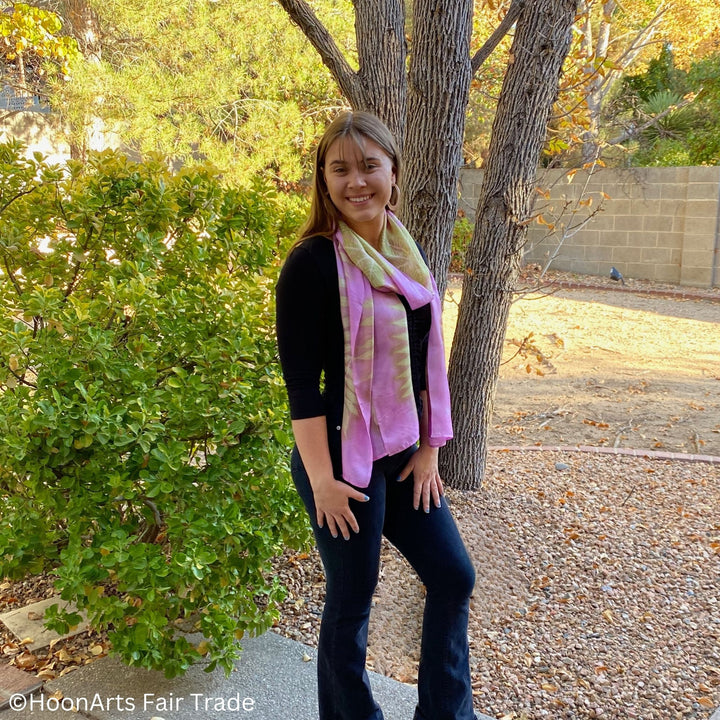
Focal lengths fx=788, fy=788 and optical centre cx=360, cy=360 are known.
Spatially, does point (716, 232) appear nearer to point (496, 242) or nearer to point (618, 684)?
point (496, 242)

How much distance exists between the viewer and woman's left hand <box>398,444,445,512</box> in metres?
2.07

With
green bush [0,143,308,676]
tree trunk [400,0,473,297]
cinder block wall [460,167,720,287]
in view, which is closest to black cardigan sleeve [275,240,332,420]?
green bush [0,143,308,676]

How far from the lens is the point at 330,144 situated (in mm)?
1969

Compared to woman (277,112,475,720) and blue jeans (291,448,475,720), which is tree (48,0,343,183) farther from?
blue jeans (291,448,475,720)

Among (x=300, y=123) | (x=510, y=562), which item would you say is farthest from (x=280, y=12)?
(x=510, y=562)

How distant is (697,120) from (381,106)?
13380mm

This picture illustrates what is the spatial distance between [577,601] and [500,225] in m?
→ 1.82

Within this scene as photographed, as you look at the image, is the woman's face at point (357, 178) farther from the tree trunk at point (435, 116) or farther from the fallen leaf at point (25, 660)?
the fallen leaf at point (25, 660)

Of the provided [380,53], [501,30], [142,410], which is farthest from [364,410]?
[501,30]

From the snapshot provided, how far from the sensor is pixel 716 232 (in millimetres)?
11805

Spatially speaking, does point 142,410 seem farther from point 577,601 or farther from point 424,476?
point 577,601

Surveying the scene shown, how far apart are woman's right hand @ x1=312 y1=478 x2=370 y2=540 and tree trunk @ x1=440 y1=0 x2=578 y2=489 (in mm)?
2222

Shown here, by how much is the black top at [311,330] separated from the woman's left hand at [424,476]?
24cm

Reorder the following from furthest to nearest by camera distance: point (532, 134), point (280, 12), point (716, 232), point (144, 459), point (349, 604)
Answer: point (716, 232)
point (280, 12)
point (532, 134)
point (144, 459)
point (349, 604)
